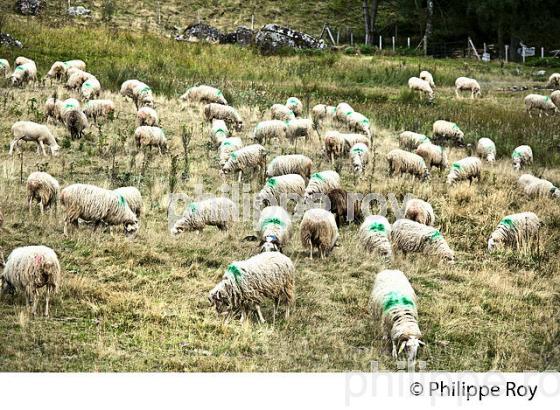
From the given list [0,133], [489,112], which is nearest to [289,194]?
[0,133]

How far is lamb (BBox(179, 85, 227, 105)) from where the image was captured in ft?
67.2

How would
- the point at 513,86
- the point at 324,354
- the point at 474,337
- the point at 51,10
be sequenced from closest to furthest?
the point at 324,354, the point at 474,337, the point at 513,86, the point at 51,10

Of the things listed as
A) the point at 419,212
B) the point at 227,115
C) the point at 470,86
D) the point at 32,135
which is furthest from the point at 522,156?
the point at 32,135

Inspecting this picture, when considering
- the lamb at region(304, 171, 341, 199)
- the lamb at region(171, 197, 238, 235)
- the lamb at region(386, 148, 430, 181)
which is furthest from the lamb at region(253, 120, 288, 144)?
the lamb at region(171, 197, 238, 235)

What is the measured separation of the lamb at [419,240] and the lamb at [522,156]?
6.41 metres

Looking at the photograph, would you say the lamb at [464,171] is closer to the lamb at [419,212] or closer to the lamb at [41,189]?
the lamb at [419,212]

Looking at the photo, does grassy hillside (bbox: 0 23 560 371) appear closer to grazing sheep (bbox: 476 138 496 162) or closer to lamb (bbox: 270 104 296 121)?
grazing sheep (bbox: 476 138 496 162)

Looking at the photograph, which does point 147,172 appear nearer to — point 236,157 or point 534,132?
point 236,157

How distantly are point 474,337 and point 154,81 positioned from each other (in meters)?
16.0

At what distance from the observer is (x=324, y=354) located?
812 centimetres

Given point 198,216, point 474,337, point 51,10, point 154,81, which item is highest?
point 51,10

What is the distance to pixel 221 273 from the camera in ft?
33.3

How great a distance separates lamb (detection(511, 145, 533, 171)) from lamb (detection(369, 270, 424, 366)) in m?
8.96

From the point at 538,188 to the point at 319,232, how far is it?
5907 mm
